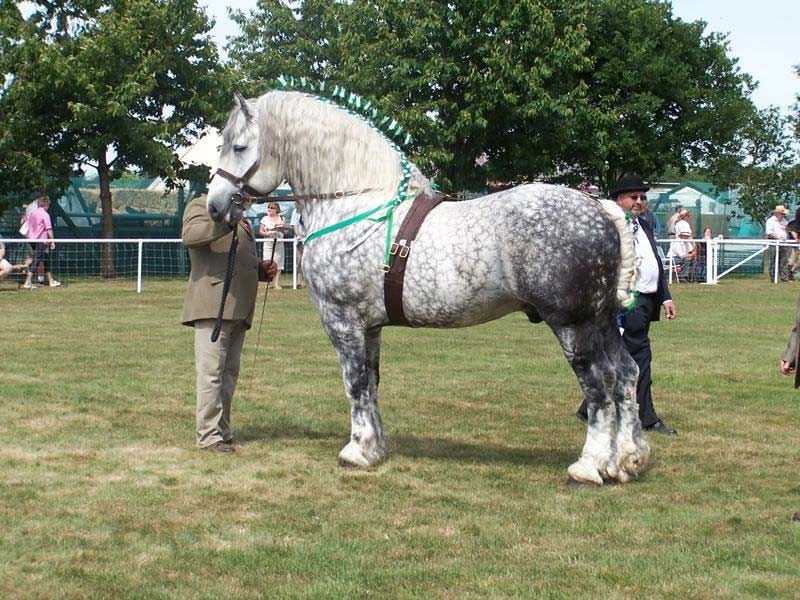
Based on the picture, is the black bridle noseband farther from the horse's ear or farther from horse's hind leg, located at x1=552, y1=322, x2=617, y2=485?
horse's hind leg, located at x1=552, y1=322, x2=617, y2=485

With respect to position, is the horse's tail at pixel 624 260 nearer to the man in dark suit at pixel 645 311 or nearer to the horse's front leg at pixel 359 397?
the horse's front leg at pixel 359 397

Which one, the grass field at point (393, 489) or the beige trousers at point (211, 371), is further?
the beige trousers at point (211, 371)

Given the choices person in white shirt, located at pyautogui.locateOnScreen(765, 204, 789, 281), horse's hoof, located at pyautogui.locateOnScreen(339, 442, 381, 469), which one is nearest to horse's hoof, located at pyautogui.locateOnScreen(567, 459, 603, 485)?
horse's hoof, located at pyautogui.locateOnScreen(339, 442, 381, 469)

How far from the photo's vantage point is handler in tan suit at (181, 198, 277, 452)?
8.54 meters

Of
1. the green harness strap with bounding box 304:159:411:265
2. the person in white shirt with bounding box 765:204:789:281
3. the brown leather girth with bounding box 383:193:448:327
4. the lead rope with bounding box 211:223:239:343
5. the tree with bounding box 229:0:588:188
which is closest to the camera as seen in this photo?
the brown leather girth with bounding box 383:193:448:327

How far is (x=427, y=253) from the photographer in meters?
7.52

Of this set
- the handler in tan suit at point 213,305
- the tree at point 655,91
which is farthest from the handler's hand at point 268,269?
the tree at point 655,91

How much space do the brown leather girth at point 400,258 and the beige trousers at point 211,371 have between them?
1.43 metres

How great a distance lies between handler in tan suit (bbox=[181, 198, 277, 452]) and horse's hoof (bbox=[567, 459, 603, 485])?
2.54 m

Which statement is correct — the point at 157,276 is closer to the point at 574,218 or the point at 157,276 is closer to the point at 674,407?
the point at 674,407

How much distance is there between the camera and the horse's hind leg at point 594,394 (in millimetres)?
7461

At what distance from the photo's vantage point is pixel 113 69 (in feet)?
97.6

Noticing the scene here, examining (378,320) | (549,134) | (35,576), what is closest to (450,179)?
(549,134)

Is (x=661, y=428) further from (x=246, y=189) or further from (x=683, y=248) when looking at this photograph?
(x=683, y=248)
